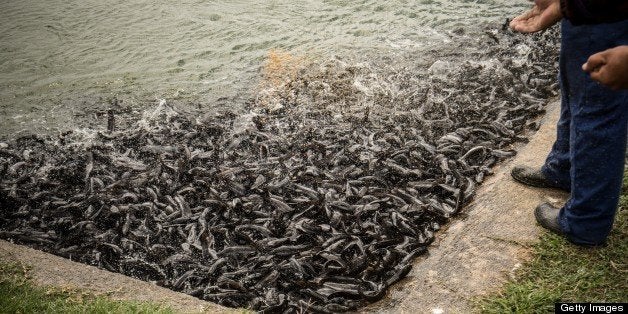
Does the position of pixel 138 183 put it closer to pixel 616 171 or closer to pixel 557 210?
pixel 557 210

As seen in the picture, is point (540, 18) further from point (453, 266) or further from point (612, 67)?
point (453, 266)

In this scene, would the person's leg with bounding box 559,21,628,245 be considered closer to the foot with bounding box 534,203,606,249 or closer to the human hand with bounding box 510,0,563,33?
the foot with bounding box 534,203,606,249

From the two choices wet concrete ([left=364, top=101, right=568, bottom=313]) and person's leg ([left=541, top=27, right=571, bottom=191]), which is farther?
person's leg ([left=541, top=27, right=571, bottom=191])

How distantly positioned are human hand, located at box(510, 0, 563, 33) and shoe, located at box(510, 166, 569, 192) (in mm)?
1097

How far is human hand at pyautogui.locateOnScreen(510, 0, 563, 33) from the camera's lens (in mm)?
2959

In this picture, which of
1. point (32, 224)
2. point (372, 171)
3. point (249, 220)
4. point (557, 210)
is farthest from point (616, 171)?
point (32, 224)

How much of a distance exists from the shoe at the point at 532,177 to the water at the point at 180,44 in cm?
331

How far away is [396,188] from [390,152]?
59 centimetres

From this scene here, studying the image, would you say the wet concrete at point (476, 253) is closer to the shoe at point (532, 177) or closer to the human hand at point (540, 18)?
the shoe at point (532, 177)

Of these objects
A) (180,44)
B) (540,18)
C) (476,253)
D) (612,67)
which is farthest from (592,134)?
(180,44)

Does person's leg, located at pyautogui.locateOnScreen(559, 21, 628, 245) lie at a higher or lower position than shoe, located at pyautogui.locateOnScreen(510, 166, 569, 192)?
higher

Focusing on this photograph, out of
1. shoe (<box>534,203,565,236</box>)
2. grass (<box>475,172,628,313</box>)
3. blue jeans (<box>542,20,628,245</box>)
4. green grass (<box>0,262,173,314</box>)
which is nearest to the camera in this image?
blue jeans (<box>542,20,628,245</box>)

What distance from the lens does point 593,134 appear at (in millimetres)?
2713

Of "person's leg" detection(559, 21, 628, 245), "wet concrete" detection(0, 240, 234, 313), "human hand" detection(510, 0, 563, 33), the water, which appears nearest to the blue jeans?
"person's leg" detection(559, 21, 628, 245)
